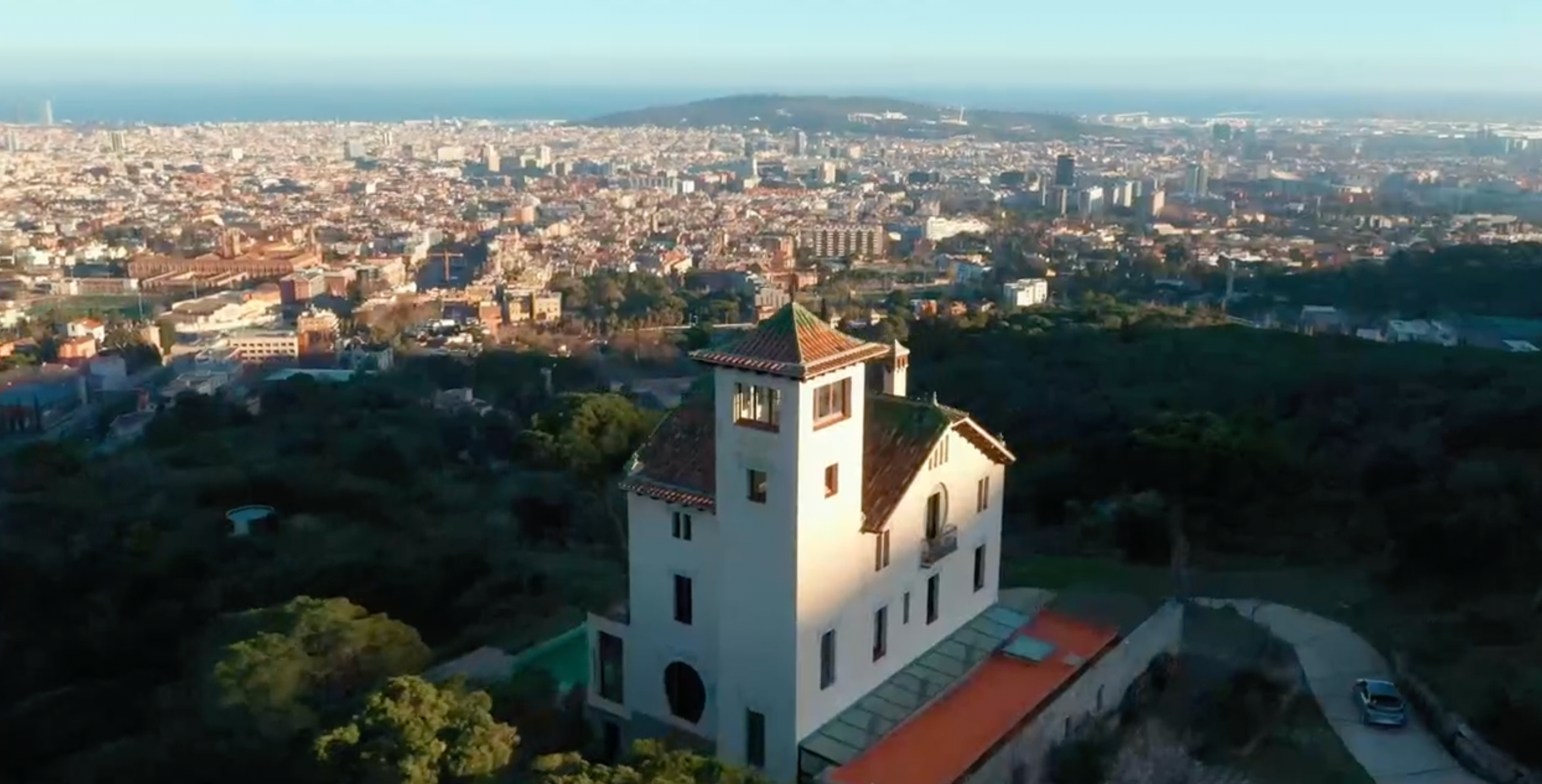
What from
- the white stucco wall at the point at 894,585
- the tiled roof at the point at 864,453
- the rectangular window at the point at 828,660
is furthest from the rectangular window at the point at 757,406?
the rectangular window at the point at 828,660

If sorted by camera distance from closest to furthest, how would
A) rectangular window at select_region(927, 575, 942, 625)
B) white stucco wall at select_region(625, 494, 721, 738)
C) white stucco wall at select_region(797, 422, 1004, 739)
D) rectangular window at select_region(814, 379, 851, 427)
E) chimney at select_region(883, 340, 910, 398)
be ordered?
1. rectangular window at select_region(814, 379, 851, 427)
2. white stucco wall at select_region(797, 422, 1004, 739)
3. white stucco wall at select_region(625, 494, 721, 738)
4. rectangular window at select_region(927, 575, 942, 625)
5. chimney at select_region(883, 340, 910, 398)

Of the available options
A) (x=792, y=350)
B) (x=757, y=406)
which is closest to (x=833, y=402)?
(x=757, y=406)

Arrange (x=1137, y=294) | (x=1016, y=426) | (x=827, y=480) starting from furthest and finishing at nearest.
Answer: (x=1137, y=294), (x=1016, y=426), (x=827, y=480)

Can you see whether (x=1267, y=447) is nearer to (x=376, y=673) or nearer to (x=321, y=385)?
(x=376, y=673)

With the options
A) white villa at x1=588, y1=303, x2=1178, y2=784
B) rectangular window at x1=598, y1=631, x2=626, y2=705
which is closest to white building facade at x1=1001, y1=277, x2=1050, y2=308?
white villa at x1=588, y1=303, x2=1178, y2=784

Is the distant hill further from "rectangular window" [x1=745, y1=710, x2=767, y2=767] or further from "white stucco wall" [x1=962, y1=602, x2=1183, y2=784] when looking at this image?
"rectangular window" [x1=745, y1=710, x2=767, y2=767]

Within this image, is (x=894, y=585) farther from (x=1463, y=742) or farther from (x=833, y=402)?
(x=1463, y=742)

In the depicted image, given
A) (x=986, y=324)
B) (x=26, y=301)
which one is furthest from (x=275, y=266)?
(x=986, y=324)
